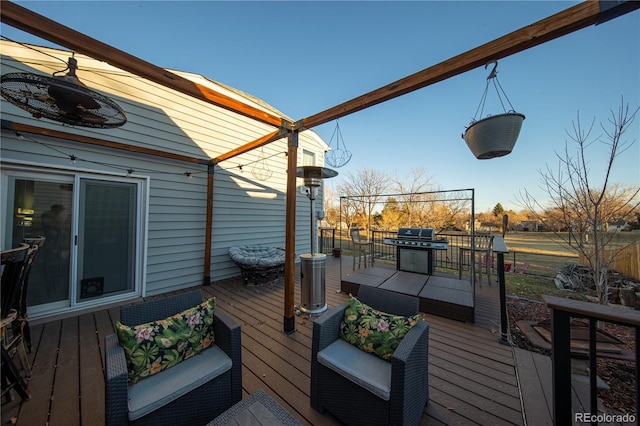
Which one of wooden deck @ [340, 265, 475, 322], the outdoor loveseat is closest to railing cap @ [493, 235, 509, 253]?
wooden deck @ [340, 265, 475, 322]

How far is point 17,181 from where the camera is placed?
9.82ft

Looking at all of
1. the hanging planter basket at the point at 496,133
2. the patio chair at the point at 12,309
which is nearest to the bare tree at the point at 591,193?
the hanging planter basket at the point at 496,133

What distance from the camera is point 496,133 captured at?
1.72m

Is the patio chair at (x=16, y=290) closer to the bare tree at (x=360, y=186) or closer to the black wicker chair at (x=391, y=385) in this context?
the black wicker chair at (x=391, y=385)

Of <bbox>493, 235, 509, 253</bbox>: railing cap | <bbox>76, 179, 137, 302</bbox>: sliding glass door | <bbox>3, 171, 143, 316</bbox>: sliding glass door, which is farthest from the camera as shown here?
<bbox>76, 179, 137, 302</bbox>: sliding glass door

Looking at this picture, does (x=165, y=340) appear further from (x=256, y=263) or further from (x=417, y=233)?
(x=417, y=233)

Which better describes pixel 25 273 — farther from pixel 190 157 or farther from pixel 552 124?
pixel 552 124

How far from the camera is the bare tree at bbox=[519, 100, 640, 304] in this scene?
10.00 ft

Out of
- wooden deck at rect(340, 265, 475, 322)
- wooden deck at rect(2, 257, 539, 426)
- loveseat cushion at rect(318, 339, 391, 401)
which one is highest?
loveseat cushion at rect(318, 339, 391, 401)

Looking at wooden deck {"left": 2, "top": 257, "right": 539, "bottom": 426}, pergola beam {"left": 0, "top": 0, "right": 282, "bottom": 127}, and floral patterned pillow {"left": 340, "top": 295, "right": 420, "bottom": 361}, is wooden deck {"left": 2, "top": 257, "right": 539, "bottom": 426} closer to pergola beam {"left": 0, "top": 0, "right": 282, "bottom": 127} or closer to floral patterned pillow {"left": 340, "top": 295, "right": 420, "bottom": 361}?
floral patterned pillow {"left": 340, "top": 295, "right": 420, "bottom": 361}

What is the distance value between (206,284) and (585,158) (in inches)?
275

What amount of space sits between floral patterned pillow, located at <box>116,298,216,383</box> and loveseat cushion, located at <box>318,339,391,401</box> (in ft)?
3.07

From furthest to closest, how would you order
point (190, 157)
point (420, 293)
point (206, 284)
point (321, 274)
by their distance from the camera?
point (206, 284)
point (190, 157)
point (420, 293)
point (321, 274)

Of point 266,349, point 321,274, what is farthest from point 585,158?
point 266,349
